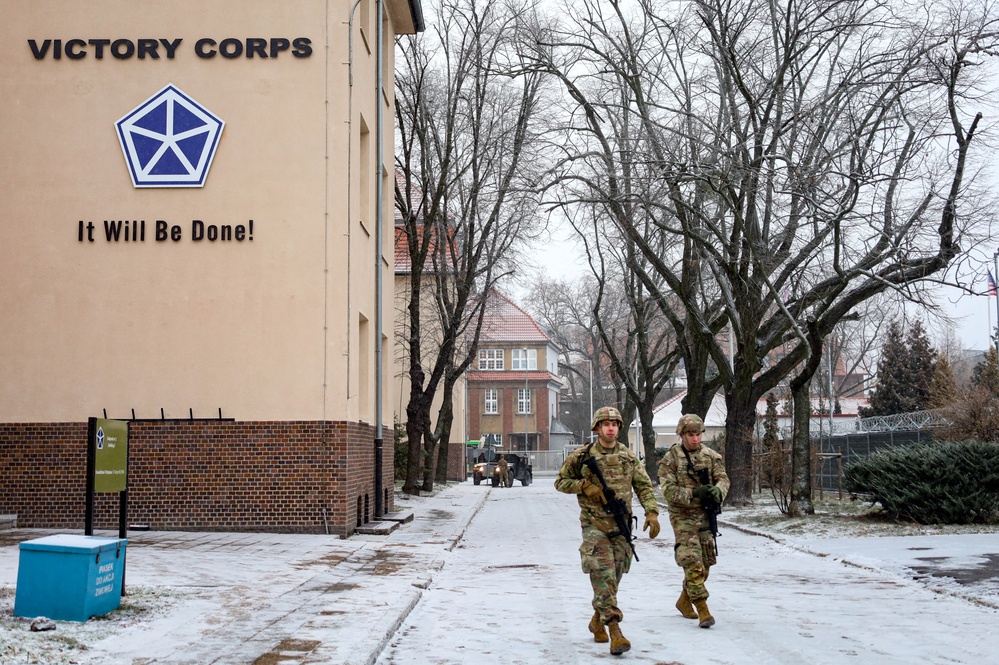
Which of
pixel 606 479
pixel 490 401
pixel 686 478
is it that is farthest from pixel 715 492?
pixel 490 401

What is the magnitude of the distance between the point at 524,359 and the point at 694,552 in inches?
2823

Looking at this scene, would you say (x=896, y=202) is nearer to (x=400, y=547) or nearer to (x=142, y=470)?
(x=400, y=547)

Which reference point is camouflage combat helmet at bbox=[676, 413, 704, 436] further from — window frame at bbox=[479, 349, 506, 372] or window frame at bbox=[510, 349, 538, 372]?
window frame at bbox=[479, 349, 506, 372]

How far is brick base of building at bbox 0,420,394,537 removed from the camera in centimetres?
1708

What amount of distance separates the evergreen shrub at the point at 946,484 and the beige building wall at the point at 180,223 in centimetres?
942

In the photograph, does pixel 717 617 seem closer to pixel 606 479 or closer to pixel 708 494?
pixel 708 494

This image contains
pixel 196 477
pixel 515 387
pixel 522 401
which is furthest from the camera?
pixel 522 401

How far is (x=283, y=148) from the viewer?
706 inches

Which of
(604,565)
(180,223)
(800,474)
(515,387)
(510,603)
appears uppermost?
(515,387)

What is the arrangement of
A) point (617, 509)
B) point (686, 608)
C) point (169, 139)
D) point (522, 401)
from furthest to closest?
1. point (522, 401)
2. point (169, 139)
3. point (686, 608)
4. point (617, 509)

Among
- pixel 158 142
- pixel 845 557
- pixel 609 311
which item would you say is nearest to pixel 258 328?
pixel 158 142

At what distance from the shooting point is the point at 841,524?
18.7 metres

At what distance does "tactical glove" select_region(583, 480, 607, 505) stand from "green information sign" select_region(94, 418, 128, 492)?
4.20 meters

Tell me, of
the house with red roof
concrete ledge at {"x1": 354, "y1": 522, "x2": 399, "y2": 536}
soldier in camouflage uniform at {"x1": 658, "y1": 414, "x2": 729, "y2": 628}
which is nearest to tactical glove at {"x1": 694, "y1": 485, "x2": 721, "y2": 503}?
soldier in camouflage uniform at {"x1": 658, "y1": 414, "x2": 729, "y2": 628}
